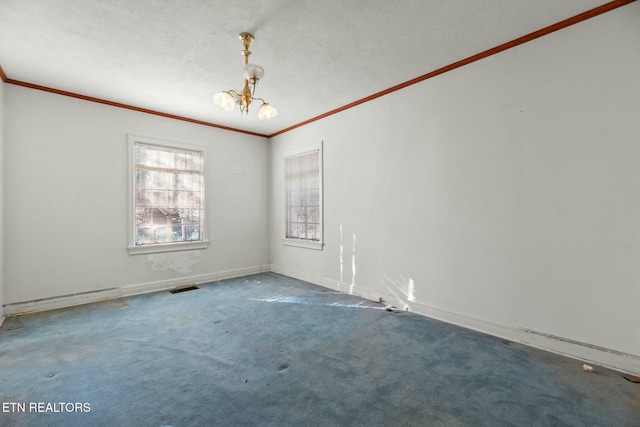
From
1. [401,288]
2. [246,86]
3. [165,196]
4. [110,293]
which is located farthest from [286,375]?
[165,196]

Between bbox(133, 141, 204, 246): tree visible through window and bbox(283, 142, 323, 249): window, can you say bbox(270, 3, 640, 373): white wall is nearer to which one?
bbox(283, 142, 323, 249): window

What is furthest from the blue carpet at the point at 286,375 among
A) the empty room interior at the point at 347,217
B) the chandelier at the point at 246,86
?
the chandelier at the point at 246,86

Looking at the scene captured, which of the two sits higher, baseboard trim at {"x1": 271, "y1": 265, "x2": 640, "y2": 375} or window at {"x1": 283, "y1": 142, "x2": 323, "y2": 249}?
window at {"x1": 283, "y1": 142, "x2": 323, "y2": 249}

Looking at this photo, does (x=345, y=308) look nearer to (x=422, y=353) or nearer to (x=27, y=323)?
(x=422, y=353)

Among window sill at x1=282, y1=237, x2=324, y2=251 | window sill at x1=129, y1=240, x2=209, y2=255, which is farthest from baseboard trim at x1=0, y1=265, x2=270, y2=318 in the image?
window sill at x1=282, y1=237, x2=324, y2=251

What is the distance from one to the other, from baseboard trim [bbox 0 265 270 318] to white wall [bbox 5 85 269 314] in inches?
0.5

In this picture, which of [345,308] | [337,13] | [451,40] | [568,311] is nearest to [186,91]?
[337,13]

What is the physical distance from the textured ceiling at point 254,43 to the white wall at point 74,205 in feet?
1.58

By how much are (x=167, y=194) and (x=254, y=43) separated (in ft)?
10.3

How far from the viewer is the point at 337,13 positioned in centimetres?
243

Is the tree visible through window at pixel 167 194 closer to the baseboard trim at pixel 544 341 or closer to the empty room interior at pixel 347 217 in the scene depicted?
the empty room interior at pixel 347 217

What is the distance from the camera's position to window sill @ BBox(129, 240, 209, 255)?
451cm

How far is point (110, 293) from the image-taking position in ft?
13.9

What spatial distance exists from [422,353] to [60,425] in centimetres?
258
